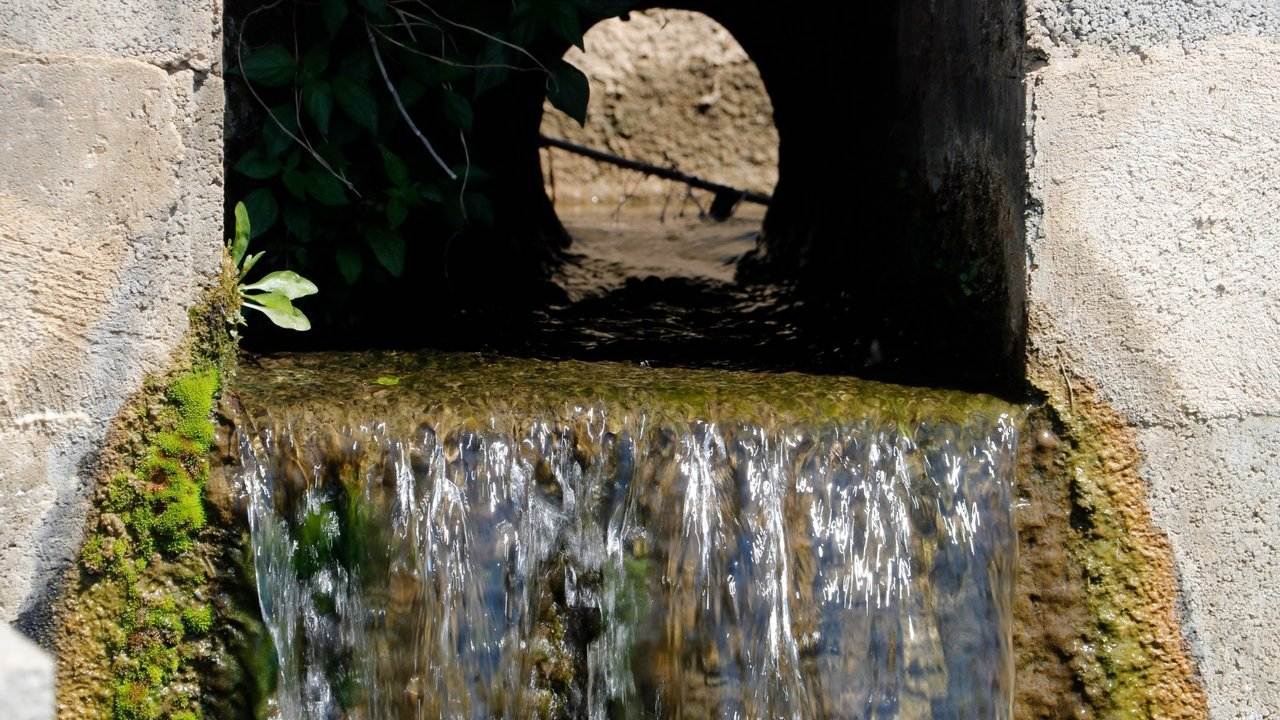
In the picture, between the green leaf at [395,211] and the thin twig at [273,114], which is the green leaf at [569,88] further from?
the thin twig at [273,114]

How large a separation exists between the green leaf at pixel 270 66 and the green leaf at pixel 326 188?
238 millimetres

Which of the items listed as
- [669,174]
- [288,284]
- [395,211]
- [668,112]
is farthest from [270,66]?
[668,112]

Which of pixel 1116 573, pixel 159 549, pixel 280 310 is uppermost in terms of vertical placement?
pixel 280 310

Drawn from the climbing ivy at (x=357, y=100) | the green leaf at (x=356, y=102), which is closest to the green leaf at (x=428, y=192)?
the climbing ivy at (x=357, y=100)

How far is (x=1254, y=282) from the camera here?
2.61 meters

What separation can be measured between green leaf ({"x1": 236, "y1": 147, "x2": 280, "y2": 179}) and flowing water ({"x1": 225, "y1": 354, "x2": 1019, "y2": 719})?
27.9 inches

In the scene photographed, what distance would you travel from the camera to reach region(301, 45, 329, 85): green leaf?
3.15 meters

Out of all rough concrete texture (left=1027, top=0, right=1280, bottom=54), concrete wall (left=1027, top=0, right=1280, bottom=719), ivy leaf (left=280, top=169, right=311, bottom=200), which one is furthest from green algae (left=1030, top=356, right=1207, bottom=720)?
ivy leaf (left=280, top=169, right=311, bottom=200)

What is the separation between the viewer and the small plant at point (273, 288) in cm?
272

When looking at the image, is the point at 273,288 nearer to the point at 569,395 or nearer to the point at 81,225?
the point at 81,225

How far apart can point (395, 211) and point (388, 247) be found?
10 cm

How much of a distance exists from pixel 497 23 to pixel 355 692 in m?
1.88

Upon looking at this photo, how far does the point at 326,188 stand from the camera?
3154mm

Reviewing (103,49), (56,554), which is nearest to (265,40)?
(103,49)
